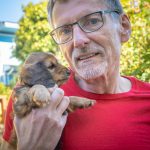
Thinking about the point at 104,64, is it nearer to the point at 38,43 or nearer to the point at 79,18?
the point at 79,18

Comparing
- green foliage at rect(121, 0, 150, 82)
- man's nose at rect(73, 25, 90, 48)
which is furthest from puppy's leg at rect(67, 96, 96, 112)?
green foliage at rect(121, 0, 150, 82)

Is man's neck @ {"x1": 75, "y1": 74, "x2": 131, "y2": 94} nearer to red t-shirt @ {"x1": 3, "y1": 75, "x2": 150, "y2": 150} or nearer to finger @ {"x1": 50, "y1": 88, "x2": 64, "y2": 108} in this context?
red t-shirt @ {"x1": 3, "y1": 75, "x2": 150, "y2": 150}

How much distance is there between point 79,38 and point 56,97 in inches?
16.2

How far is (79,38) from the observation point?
9.25 ft

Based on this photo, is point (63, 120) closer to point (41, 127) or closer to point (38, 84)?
point (41, 127)

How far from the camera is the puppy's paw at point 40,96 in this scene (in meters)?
2.60

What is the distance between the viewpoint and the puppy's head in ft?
9.23

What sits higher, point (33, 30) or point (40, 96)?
point (40, 96)

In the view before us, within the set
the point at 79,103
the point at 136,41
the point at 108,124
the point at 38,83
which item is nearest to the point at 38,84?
the point at 38,83

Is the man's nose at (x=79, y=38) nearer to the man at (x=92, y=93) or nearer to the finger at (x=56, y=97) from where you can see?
the man at (x=92, y=93)

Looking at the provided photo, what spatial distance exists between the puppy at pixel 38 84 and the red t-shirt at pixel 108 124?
7 centimetres

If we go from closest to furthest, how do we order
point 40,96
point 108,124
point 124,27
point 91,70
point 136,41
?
point 40,96 < point 108,124 < point 91,70 < point 124,27 < point 136,41

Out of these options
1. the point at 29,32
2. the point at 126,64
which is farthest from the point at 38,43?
the point at 126,64

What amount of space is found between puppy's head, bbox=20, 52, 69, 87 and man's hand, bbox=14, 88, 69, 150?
20 cm
